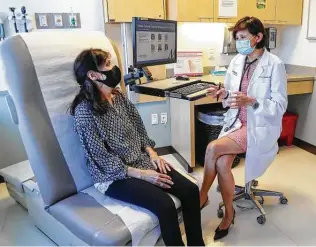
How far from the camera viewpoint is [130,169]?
157cm

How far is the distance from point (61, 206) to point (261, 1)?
8.53 feet

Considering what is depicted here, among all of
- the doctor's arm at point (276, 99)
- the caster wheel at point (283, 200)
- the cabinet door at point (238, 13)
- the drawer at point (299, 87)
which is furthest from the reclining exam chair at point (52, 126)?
the drawer at point (299, 87)

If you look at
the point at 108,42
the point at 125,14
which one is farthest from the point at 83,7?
the point at 108,42

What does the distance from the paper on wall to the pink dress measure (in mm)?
1005

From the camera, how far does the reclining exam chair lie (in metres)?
1.53

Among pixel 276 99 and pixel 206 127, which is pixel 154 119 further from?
pixel 276 99

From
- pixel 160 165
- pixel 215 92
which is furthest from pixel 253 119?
pixel 160 165

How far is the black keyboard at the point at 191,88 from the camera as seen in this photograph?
177 centimetres

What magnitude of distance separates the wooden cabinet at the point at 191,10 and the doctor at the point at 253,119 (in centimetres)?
81

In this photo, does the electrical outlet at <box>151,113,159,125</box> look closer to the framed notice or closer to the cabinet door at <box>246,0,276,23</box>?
the framed notice

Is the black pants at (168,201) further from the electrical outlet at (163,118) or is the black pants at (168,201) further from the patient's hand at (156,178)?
the electrical outlet at (163,118)

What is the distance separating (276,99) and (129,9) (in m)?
1.45

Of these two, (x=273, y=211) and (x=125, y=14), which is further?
(x=125, y=14)

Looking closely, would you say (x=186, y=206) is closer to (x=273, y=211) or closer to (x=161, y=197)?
(x=161, y=197)
